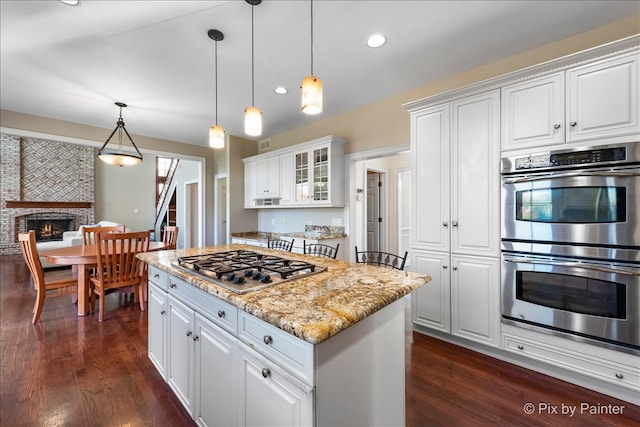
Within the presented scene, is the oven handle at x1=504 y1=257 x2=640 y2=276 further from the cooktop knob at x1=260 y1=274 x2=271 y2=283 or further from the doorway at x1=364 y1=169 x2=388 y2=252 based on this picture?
the doorway at x1=364 y1=169 x2=388 y2=252

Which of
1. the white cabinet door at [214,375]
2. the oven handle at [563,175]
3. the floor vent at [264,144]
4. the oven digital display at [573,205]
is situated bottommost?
the white cabinet door at [214,375]

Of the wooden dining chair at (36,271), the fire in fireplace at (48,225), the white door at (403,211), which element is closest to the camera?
the wooden dining chair at (36,271)

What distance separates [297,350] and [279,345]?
97mm

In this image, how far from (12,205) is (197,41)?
29.5ft

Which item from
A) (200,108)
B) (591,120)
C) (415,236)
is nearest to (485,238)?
(415,236)

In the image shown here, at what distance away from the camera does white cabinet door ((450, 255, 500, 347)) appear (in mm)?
2256

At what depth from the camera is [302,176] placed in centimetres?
430

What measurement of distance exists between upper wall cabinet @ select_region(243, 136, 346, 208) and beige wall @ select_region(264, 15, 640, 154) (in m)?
0.35

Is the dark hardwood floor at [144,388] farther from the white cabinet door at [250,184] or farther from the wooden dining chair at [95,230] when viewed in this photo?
the white cabinet door at [250,184]

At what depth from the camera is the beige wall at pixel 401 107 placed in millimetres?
2211

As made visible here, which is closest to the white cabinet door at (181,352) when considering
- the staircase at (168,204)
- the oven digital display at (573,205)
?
the oven digital display at (573,205)

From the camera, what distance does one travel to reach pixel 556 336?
6.51 ft

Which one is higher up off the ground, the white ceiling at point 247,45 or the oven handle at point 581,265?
the white ceiling at point 247,45

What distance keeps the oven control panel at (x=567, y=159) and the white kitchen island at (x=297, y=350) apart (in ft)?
4.68
